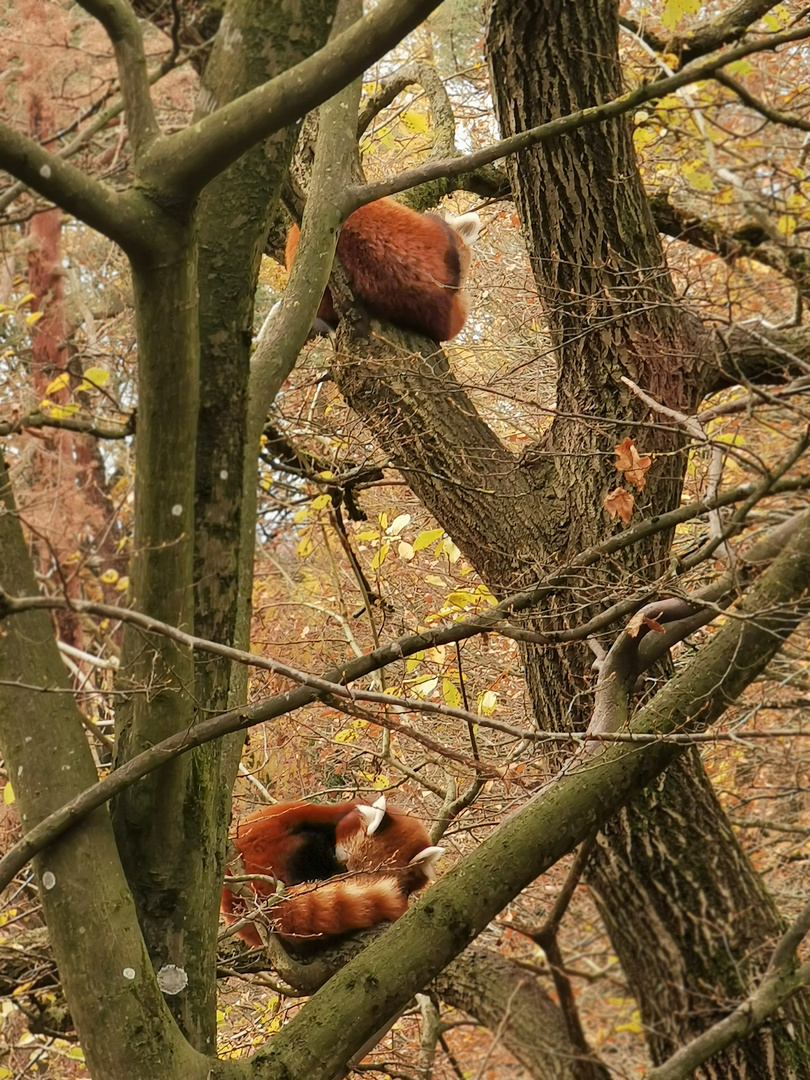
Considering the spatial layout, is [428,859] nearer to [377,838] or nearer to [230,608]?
[377,838]

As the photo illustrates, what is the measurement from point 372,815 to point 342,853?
29 cm

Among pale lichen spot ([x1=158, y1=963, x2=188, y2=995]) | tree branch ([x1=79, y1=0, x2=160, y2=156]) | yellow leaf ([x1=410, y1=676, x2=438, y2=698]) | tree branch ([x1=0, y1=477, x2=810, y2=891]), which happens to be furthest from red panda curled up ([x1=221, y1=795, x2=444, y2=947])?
tree branch ([x1=79, y1=0, x2=160, y2=156])

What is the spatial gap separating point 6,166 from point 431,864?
9.87 ft

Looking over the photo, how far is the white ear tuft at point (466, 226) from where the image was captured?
216 inches

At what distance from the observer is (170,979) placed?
8.48 feet

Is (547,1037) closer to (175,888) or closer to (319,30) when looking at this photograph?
(175,888)

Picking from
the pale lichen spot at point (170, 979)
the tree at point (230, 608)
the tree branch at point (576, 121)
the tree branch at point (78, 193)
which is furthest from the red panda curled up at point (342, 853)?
the tree branch at point (78, 193)

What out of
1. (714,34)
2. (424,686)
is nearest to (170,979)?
(424,686)

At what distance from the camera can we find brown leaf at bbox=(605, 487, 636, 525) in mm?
4043

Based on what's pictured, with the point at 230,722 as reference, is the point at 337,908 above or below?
below

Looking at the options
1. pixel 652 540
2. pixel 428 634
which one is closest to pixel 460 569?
pixel 652 540

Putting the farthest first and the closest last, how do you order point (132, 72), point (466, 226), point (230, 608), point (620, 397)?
point (466, 226) < point (620, 397) < point (230, 608) < point (132, 72)

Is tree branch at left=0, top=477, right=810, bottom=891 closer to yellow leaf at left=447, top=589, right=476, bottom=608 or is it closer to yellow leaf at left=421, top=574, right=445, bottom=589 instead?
yellow leaf at left=447, top=589, right=476, bottom=608

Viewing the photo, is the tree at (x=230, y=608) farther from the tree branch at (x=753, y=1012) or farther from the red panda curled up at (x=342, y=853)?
the red panda curled up at (x=342, y=853)
